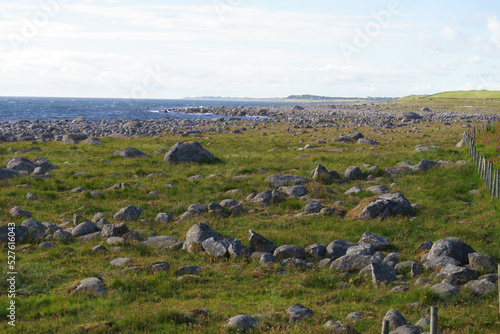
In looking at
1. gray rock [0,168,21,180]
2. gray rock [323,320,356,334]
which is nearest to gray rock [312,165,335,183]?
gray rock [323,320,356,334]

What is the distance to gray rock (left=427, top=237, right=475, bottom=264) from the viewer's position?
11023 millimetres

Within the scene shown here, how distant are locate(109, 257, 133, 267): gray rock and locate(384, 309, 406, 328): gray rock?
23.4 ft

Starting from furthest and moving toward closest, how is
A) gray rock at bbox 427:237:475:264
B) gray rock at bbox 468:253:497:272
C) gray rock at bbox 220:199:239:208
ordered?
gray rock at bbox 220:199:239:208 → gray rock at bbox 427:237:475:264 → gray rock at bbox 468:253:497:272

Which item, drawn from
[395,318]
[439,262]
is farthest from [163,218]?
[395,318]

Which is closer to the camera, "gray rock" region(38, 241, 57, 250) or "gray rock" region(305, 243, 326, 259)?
"gray rock" region(305, 243, 326, 259)

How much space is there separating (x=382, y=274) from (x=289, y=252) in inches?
113

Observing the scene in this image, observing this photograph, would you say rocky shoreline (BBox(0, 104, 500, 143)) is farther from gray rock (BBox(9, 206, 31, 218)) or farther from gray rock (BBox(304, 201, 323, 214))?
gray rock (BBox(304, 201, 323, 214))

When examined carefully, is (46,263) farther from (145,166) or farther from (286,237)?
(145,166)

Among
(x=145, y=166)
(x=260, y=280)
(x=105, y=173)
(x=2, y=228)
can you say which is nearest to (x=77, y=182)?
(x=105, y=173)

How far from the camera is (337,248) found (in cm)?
1216

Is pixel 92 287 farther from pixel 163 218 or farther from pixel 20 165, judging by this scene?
pixel 20 165

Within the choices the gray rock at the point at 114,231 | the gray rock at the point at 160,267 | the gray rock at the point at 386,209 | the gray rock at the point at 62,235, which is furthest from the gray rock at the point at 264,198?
the gray rock at the point at 62,235

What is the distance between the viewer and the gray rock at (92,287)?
30.3 ft

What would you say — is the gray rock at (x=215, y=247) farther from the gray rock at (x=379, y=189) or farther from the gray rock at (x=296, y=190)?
the gray rock at (x=379, y=189)
